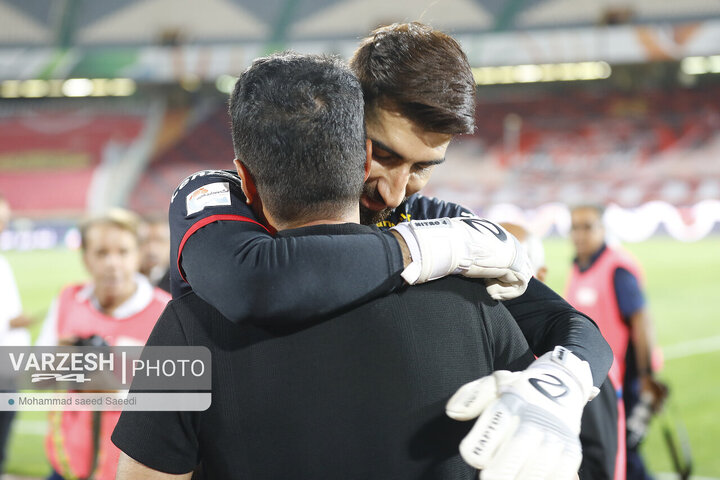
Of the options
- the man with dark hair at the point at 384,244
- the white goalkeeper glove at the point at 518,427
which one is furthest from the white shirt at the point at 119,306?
the white goalkeeper glove at the point at 518,427

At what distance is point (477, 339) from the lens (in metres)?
1.12

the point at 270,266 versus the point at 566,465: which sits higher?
the point at 270,266

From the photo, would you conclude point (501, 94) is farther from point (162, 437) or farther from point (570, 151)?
point (162, 437)

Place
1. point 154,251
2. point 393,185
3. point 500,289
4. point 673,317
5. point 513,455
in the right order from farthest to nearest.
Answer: point 673,317
point 154,251
point 393,185
point 500,289
point 513,455

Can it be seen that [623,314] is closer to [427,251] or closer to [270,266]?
[427,251]

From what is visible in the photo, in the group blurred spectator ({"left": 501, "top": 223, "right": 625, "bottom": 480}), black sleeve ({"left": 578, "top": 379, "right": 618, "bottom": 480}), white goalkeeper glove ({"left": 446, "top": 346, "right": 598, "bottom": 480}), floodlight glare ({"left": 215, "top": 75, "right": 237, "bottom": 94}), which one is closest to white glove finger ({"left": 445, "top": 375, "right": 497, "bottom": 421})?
white goalkeeper glove ({"left": 446, "top": 346, "right": 598, "bottom": 480})

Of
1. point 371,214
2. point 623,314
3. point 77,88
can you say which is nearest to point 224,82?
point 77,88

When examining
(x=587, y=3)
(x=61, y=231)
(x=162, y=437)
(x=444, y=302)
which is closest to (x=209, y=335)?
(x=162, y=437)

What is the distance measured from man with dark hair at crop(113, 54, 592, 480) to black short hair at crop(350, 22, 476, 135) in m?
0.39

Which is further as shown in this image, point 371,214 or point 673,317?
point 673,317

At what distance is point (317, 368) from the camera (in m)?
1.02

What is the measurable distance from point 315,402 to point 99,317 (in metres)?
2.33

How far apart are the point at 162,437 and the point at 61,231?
20.0 m

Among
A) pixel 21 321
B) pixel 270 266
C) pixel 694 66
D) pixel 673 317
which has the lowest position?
pixel 270 266
